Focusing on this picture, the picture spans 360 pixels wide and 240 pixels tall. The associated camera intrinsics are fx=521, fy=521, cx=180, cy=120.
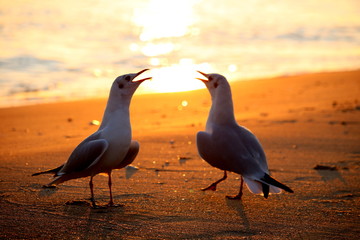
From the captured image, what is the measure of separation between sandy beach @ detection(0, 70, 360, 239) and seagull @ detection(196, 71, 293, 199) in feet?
0.85

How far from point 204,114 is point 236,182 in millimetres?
4204

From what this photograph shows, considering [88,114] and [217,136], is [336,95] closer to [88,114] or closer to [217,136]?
[88,114]

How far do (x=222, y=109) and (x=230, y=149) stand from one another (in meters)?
0.53

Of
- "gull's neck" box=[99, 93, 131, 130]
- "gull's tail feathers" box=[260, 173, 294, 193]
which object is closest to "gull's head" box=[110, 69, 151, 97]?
"gull's neck" box=[99, 93, 131, 130]

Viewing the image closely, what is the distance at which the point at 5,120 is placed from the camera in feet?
31.4

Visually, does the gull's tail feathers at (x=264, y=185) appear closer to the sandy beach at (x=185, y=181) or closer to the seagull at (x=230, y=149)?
the seagull at (x=230, y=149)

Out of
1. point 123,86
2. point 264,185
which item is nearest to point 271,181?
point 264,185

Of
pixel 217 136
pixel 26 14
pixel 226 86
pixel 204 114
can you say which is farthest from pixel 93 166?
pixel 26 14

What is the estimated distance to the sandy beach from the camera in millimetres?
3908

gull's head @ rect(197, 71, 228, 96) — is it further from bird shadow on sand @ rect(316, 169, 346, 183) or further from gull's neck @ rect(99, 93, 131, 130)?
bird shadow on sand @ rect(316, 169, 346, 183)

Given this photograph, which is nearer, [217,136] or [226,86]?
[217,136]

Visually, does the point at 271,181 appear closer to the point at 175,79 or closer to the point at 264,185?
the point at 264,185

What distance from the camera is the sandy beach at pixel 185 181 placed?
391 cm

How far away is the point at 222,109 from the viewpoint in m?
5.06
